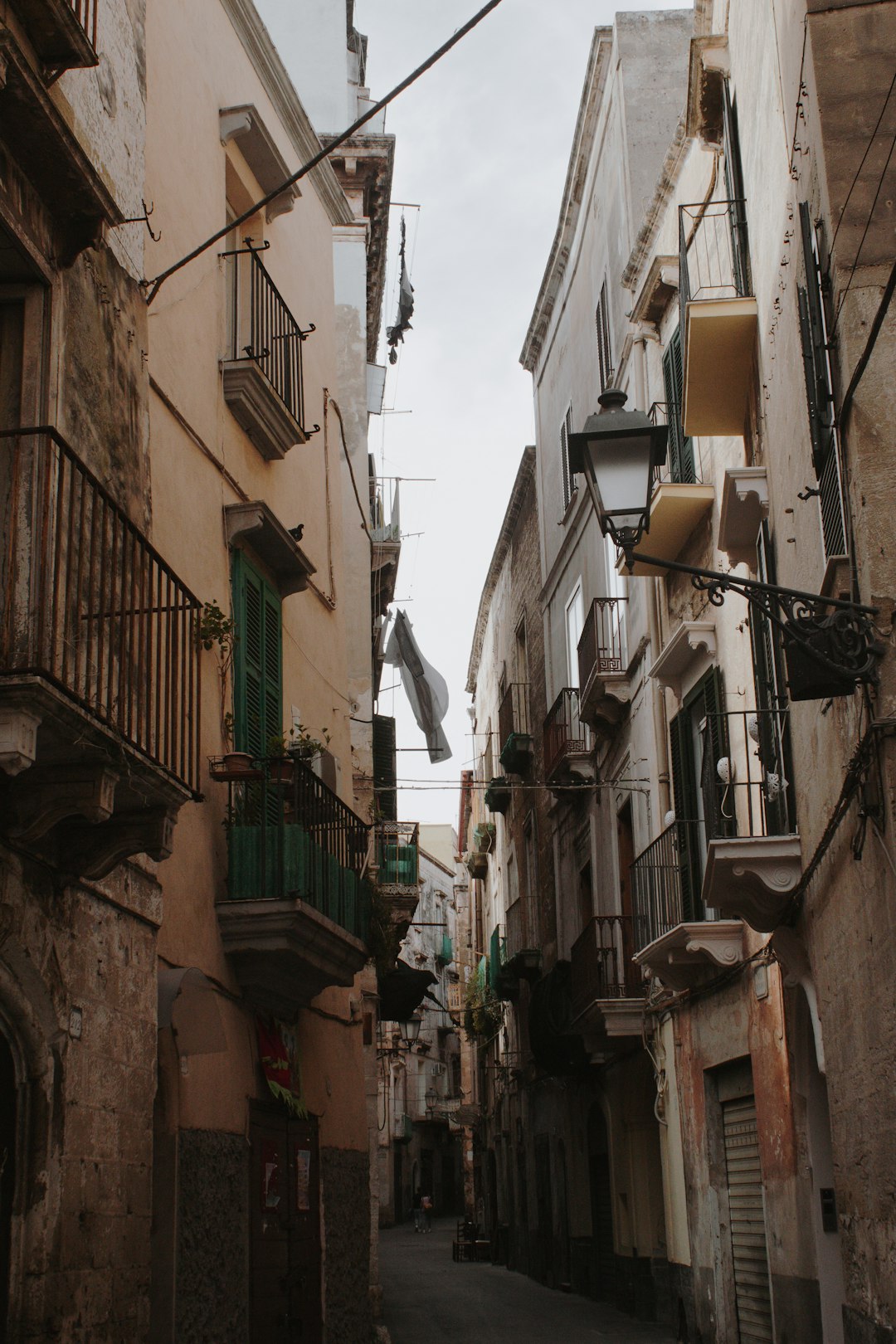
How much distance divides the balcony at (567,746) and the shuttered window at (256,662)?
8736 mm

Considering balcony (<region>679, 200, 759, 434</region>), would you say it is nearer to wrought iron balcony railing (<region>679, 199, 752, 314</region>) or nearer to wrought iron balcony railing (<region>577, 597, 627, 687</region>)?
wrought iron balcony railing (<region>679, 199, 752, 314</region>)

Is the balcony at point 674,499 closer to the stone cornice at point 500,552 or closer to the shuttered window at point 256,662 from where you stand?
the shuttered window at point 256,662

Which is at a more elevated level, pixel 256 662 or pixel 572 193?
pixel 572 193

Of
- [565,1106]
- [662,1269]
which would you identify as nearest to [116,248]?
[662,1269]

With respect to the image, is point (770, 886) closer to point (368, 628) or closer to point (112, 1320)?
point (112, 1320)

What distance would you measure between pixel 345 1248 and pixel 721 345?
8.53m

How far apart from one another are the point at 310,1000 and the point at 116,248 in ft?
21.6

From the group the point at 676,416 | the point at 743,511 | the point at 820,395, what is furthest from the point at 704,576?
the point at 676,416

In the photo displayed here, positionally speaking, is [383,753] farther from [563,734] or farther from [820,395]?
[820,395]

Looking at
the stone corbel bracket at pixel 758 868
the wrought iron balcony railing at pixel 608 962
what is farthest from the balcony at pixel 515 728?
the stone corbel bracket at pixel 758 868

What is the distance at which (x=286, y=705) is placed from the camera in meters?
13.5

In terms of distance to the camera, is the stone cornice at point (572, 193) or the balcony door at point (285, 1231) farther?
the stone cornice at point (572, 193)

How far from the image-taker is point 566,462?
Result: 2405 centimetres

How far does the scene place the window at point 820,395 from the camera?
8.02m
